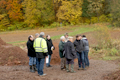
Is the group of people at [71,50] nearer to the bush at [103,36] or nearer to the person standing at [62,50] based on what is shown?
the person standing at [62,50]

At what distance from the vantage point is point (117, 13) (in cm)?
3241

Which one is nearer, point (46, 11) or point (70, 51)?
point (70, 51)

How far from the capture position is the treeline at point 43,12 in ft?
153

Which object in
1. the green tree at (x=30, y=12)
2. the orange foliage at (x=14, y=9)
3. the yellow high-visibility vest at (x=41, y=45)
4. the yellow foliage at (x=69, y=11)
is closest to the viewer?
the yellow high-visibility vest at (x=41, y=45)

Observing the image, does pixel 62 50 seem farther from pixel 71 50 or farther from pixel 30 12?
pixel 30 12

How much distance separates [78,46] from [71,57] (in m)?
0.84

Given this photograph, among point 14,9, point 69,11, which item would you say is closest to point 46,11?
point 69,11

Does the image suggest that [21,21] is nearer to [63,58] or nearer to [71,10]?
[71,10]

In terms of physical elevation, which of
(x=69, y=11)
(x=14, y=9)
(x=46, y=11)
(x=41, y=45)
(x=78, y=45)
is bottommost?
(x=78, y=45)

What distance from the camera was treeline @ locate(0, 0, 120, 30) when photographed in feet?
153

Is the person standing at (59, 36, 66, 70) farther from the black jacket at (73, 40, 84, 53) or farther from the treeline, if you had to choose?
the treeline

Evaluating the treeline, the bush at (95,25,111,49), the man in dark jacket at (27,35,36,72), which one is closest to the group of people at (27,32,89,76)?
the man in dark jacket at (27,35,36,72)

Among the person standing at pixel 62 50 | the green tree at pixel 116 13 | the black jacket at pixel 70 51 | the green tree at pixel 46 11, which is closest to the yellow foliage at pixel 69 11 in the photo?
the green tree at pixel 46 11

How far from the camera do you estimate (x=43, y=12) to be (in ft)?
158
